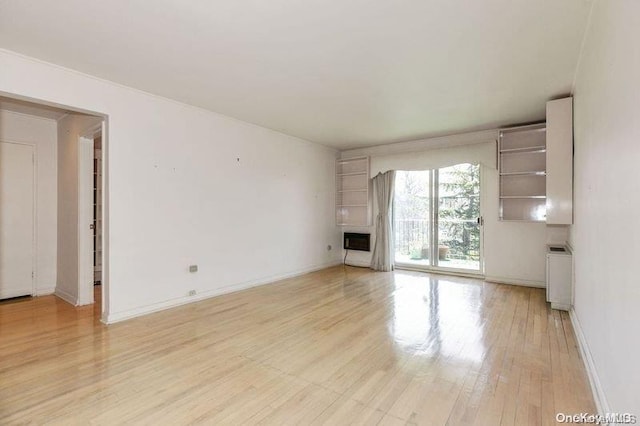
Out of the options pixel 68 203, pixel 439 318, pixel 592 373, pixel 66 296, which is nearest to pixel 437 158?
pixel 439 318

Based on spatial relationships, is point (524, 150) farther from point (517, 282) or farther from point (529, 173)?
point (517, 282)

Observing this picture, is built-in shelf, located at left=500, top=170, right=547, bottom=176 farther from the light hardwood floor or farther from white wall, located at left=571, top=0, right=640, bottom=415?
white wall, located at left=571, top=0, right=640, bottom=415

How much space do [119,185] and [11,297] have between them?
107 inches

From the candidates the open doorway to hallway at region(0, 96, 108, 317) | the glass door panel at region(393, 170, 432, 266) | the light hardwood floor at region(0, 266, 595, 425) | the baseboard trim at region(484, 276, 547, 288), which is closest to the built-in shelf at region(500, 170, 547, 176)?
the glass door panel at region(393, 170, 432, 266)

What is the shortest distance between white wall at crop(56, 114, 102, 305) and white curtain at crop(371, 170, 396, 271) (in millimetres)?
4968

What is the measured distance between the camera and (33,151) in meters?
4.46

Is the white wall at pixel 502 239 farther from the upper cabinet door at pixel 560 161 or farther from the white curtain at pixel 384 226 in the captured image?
the upper cabinet door at pixel 560 161

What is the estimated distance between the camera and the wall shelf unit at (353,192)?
6.52 metres

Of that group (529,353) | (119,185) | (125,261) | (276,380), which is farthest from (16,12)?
(529,353)

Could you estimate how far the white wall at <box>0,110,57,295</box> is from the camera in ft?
14.6

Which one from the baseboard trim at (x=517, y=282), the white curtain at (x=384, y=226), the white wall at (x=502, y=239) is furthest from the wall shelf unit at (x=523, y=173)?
the white curtain at (x=384, y=226)

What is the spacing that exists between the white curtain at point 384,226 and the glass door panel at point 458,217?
0.88 m

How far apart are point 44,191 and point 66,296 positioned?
1.63 m

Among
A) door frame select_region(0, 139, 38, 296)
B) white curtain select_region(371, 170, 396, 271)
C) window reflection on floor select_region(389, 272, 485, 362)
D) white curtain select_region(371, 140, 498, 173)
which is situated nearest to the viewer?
window reflection on floor select_region(389, 272, 485, 362)
